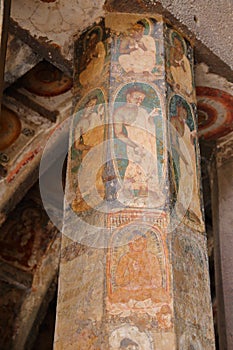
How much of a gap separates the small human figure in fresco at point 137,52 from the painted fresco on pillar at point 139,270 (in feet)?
3.62

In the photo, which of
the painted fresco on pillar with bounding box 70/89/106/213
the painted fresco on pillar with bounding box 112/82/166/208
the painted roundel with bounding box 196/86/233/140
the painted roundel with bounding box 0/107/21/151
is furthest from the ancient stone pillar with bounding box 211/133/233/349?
the painted roundel with bounding box 0/107/21/151

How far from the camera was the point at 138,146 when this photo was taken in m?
3.71

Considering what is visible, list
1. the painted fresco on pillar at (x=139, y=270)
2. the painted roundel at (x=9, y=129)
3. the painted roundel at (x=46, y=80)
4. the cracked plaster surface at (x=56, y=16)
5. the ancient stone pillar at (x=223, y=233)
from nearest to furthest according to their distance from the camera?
1. the painted fresco on pillar at (x=139, y=270)
2. the cracked plaster surface at (x=56, y=16)
3. the ancient stone pillar at (x=223, y=233)
4. the painted roundel at (x=46, y=80)
5. the painted roundel at (x=9, y=129)

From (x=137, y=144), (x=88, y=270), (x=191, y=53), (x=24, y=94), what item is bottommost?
(x=88, y=270)

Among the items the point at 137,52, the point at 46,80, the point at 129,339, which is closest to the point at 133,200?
the point at 129,339

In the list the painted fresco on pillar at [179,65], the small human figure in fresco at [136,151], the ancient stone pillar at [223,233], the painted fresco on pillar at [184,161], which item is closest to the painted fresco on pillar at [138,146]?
the small human figure in fresco at [136,151]

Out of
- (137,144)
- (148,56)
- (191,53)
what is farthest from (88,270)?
(191,53)

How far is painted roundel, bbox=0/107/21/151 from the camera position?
18.7ft

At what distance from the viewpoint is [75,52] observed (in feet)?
14.6

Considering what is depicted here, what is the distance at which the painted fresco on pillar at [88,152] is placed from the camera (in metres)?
3.66

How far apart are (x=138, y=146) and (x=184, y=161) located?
0.37 meters

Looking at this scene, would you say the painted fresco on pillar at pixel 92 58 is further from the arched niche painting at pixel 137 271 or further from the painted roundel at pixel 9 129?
the painted roundel at pixel 9 129

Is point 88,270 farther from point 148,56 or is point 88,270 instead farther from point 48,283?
point 48,283

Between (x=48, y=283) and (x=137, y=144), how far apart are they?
3631 millimetres
